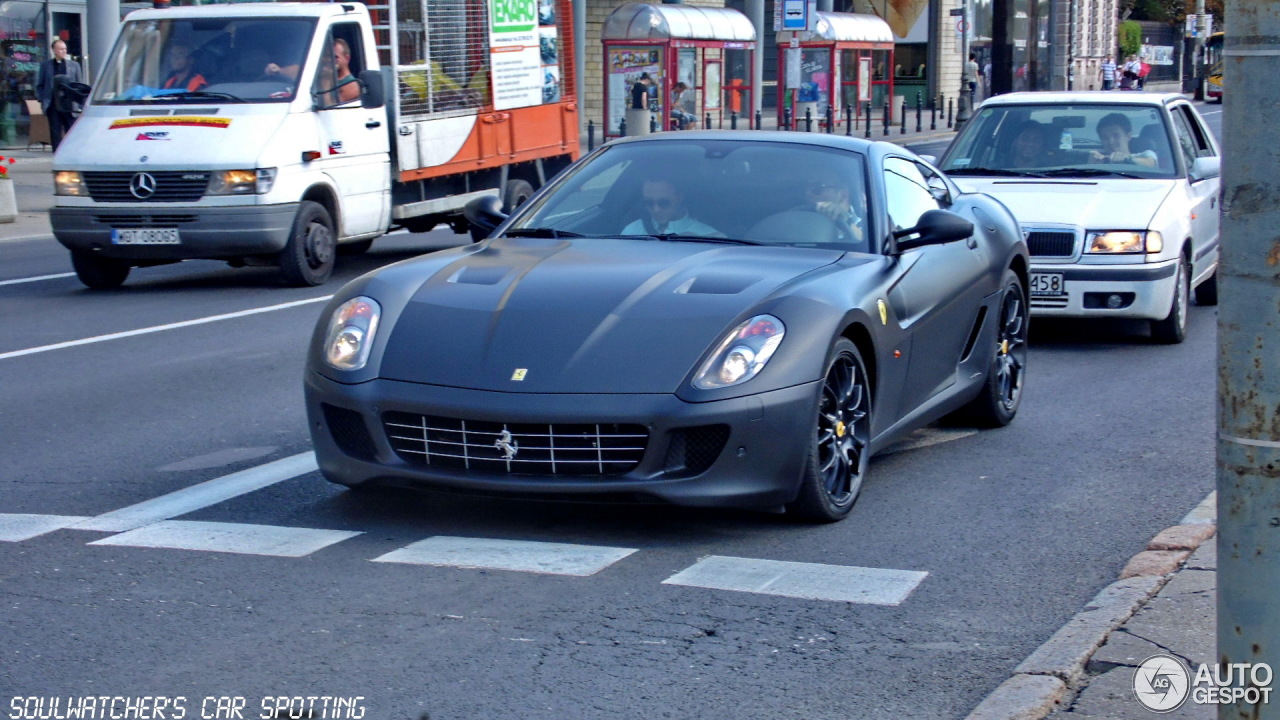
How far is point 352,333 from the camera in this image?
18.4 ft

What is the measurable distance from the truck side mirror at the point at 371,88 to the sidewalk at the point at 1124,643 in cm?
933

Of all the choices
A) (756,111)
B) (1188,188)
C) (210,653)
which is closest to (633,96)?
(756,111)

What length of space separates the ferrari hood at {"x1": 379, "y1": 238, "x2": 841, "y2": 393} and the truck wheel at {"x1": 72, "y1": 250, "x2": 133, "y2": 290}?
799 centimetres

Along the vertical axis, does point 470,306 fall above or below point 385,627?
above

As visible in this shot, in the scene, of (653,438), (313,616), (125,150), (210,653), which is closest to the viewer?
(210,653)

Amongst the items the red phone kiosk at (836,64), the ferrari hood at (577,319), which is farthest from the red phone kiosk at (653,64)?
the ferrari hood at (577,319)

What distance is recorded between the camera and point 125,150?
1276 centimetres

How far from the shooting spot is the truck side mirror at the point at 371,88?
43.9 feet

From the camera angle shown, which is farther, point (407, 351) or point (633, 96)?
point (633, 96)

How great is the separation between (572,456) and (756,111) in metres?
32.4

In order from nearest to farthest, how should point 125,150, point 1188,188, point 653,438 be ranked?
point 653,438 < point 1188,188 < point 125,150

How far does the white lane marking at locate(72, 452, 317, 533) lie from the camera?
5730mm

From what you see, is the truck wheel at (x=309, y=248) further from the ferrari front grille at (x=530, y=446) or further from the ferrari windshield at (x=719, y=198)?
the ferrari front grille at (x=530, y=446)

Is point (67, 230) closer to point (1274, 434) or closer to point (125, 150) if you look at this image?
point (125, 150)
